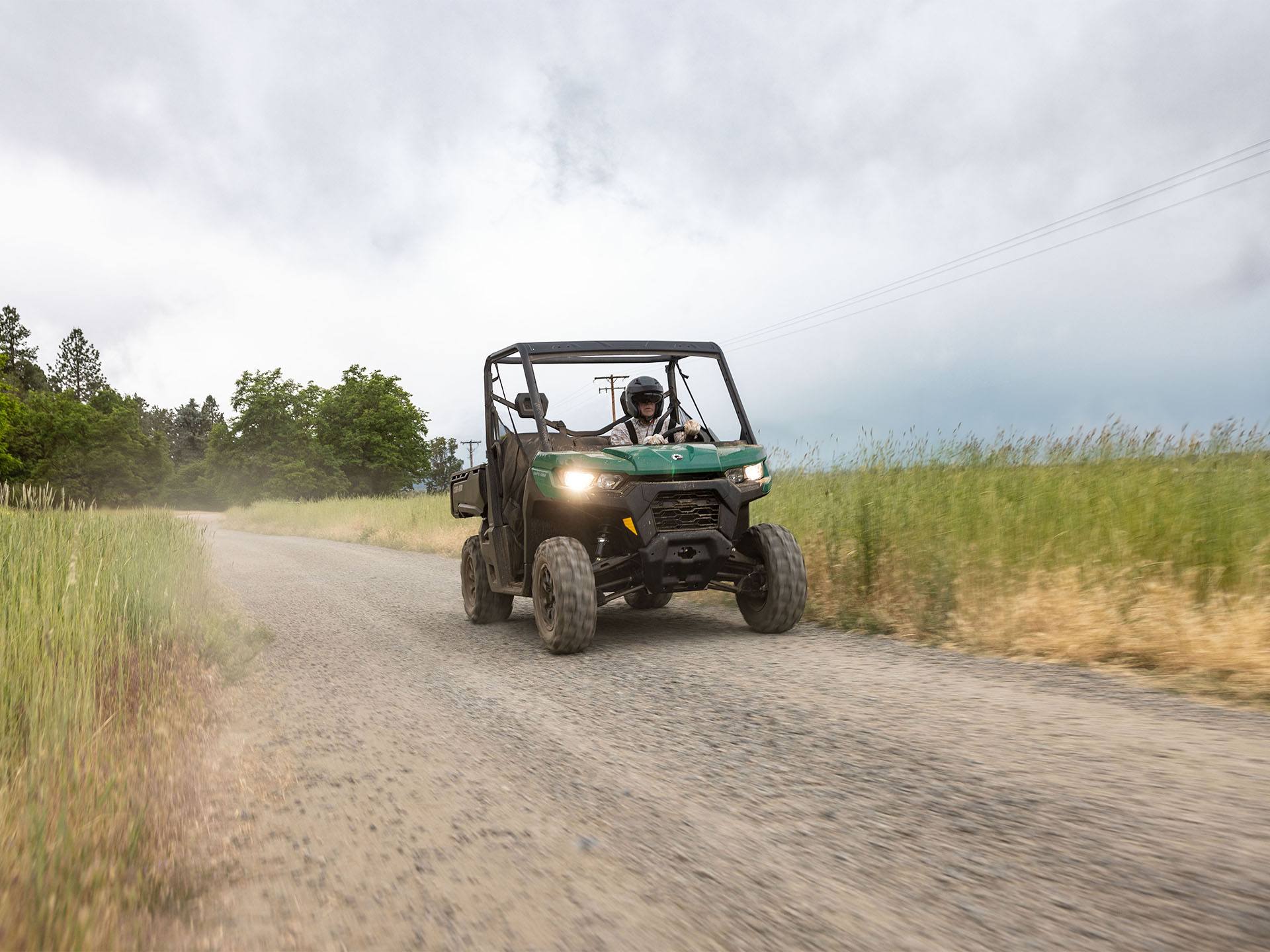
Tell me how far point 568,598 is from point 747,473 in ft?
5.19

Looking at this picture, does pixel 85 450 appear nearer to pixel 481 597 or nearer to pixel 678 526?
pixel 481 597

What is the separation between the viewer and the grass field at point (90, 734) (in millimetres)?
2158

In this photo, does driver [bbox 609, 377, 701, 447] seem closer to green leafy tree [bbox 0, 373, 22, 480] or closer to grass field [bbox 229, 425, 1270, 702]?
grass field [bbox 229, 425, 1270, 702]

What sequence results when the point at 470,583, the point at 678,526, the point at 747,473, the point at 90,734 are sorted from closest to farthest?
the point at 90,734 → the point at 678,526 → the point at 747,473 → the point at 470,583

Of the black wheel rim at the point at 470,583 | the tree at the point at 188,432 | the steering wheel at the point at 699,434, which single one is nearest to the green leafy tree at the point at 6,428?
the black wheel rim at the point at 470,583

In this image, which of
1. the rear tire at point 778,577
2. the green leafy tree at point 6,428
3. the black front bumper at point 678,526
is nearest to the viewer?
the black front bumper at point 678,526

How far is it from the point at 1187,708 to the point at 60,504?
8.01m

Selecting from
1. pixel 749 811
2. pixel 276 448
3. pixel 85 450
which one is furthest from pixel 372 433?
pixel 749 811

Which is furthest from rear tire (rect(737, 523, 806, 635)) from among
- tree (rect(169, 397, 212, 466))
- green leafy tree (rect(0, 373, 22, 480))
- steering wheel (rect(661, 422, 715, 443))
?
tree (rect(169, 397, 212, 466))

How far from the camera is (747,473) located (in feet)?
21.2

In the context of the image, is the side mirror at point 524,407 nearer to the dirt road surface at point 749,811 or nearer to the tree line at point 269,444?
the dirt road surface at point 749,811

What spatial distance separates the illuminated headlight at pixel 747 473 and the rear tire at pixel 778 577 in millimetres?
366

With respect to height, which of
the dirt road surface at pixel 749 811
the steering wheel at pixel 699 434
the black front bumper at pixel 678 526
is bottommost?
the dirt road surface at pixel 749 811

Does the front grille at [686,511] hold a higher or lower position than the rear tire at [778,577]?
higher
